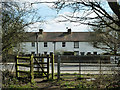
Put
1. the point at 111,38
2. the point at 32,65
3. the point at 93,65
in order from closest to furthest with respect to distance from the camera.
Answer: the point at 111,38, the point at 32,65, the point at 93,65

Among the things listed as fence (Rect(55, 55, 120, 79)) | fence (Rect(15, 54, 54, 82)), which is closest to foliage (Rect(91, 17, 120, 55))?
fence (Rect(55, 55, 120, 79))

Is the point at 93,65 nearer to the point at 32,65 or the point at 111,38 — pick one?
the point at 111,38

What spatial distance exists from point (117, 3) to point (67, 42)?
16469 mm

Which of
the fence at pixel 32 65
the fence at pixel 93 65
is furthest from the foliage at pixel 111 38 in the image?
the fence at pixel 32 65

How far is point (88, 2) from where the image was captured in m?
4.05

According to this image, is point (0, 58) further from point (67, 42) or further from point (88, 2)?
point (67, 42)

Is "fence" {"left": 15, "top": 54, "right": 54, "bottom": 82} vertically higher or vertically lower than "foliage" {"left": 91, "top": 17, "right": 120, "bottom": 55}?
lower

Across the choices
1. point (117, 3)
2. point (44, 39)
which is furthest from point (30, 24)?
point (44, 39)

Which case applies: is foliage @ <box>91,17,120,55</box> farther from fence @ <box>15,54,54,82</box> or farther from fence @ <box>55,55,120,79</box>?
fence @ <box>15,54,54,82</box>

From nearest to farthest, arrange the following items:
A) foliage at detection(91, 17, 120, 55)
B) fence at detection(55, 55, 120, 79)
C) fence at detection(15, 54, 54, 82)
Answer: foliage at detection(91, 17, 120, 55) → fence at detection(55, 55, 120, 79) → fence at detection(15, 54, 54, 82)

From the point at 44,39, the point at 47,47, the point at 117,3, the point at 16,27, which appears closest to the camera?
the point at 117,3

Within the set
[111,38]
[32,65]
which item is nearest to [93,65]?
[111,38]

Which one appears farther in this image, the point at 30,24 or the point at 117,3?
the point at 30,24

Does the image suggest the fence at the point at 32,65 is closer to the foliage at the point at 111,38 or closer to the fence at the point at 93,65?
the fence at the point at 93,65
